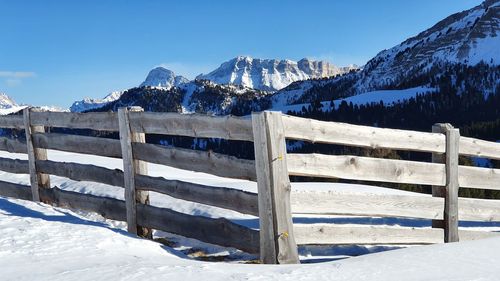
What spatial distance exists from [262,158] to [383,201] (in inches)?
78.3

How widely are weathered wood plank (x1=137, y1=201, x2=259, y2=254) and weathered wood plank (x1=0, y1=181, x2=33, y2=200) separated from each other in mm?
3142

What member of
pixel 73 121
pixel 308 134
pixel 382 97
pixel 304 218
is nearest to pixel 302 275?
pixel 308 134

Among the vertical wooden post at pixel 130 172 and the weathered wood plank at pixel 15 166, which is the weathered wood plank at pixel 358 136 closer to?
the vertical wooden post at pixel 130 172

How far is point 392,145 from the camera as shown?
612cm

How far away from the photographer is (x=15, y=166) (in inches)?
349

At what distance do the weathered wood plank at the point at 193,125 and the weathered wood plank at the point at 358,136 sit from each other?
0.49 meters

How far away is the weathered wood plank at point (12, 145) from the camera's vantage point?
8750 mm

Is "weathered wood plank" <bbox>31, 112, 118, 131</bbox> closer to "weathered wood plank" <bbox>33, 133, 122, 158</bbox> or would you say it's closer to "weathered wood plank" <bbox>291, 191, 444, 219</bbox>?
"weathered wood plank" <bbox>33, 133, 122, 158</bbox>

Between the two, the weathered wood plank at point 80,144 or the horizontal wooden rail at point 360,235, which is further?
the weathered wood plank at point 80,144

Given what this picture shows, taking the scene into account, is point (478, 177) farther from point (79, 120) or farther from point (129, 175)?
point (79, 120)

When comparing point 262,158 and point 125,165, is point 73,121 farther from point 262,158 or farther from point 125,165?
point 262,158

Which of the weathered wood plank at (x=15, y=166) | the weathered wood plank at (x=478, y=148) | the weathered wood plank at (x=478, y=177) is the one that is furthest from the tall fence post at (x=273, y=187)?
the weathered wood plank at (x=15, y=166)

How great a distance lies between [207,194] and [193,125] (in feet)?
2.64

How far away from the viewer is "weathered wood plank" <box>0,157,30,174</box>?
859 cm
